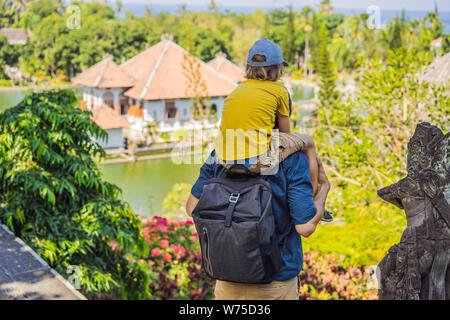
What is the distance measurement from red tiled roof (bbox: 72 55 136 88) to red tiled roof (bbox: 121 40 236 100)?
559 millimetres

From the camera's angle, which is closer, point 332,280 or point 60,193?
point 60,193

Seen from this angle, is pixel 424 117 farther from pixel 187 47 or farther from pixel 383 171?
pixel 187 47

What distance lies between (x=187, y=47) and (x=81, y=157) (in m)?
18.6

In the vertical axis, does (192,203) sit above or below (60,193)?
above

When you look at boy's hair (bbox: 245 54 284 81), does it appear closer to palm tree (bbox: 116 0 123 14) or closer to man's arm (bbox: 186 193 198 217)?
man's arm (bbox: 186 193 198 217)

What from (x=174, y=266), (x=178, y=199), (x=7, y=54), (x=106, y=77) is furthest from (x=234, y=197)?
(x=7, y=54)

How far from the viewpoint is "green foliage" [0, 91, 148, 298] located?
388cm

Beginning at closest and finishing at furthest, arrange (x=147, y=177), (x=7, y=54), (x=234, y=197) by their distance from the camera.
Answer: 1. (x=234, y=197)
2. (x=147, y=177)
3. (x=7, y=54)

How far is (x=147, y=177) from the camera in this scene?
1567cm

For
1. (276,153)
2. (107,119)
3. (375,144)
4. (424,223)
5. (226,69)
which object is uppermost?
(276,153)

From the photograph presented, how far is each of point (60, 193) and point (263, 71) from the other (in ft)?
9.64

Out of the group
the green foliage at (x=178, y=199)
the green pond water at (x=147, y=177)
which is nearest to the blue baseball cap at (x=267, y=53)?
the green foliage at (x=178, y=199)

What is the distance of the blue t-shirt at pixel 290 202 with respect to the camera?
1.43 m

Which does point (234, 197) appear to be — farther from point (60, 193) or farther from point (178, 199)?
point (178, 199)
